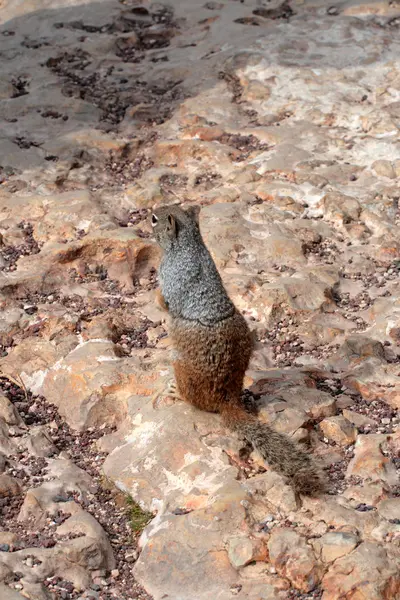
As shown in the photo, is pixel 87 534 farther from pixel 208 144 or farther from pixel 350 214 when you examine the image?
pixel 208 144

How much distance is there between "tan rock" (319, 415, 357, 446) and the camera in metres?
5.82

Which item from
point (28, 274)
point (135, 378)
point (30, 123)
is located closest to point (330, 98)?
point (30, 123)

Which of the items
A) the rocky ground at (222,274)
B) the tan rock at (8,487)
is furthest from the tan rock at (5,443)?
the tan rock at (8,487)

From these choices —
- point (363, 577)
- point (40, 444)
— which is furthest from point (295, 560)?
point (40, 444)

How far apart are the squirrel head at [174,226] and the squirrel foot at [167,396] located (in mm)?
951

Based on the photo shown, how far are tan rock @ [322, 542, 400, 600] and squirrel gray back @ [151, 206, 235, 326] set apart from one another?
1.71m

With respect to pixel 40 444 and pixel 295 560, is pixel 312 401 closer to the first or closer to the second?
pixel 295 560

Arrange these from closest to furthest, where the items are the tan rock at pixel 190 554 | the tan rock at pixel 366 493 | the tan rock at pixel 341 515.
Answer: the tan rock at pixel 190 554, the tan rock at pixel 341 515, the tan rock at pixel 366 493

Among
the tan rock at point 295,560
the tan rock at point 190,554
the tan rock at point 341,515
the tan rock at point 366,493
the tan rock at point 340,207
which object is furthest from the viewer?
the tan rock at point 340,207

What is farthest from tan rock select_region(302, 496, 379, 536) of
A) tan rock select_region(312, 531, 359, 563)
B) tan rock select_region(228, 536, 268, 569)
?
tan rock select_region(228, 536, 268, 569)

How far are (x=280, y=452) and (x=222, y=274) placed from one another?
8.35ft

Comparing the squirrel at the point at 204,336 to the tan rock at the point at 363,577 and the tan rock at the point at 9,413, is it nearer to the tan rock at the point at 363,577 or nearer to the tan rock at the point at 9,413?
the tan rock at the point at 363,577

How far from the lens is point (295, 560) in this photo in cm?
468

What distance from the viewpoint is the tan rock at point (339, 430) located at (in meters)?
5.82
